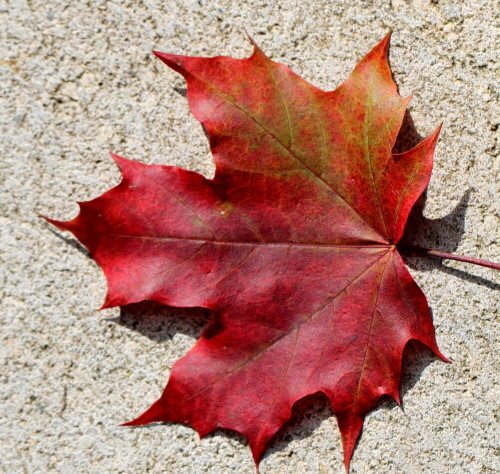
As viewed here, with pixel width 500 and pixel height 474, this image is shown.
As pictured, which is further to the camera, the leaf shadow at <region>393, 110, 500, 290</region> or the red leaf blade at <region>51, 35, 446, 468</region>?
A: the leaf shadow at <region>393, 110, 500, 290</region>

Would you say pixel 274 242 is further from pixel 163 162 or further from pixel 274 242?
pixel 163 162

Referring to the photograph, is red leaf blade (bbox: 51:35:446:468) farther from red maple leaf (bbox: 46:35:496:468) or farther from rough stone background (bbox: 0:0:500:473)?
rough stone background (bbox: 0:0:500:473)

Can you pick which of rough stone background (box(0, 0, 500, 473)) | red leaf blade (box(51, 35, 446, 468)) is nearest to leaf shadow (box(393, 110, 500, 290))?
rough stone background (box(0, 0, 500, 473))

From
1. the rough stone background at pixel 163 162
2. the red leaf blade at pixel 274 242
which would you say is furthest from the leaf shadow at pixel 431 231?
the red leaf blade at pixel 274 242

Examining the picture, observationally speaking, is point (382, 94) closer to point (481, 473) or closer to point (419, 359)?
point (419, 359)

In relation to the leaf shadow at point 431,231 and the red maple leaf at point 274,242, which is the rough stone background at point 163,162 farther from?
the red maple leaf at point 274,242
